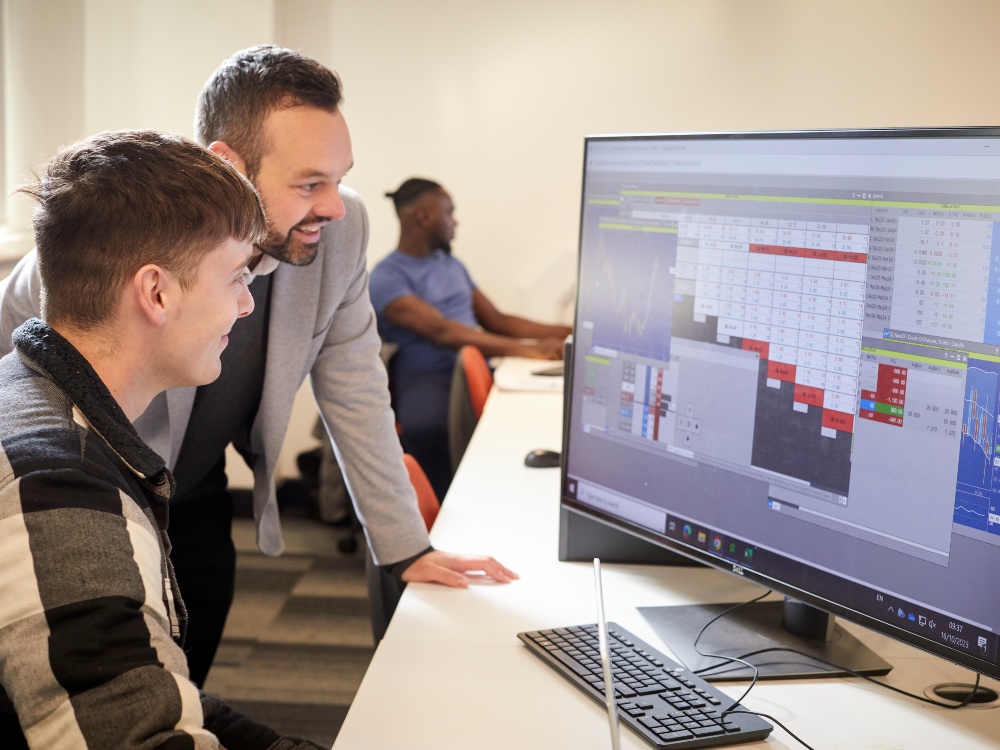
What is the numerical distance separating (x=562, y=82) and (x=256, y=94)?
3194mm

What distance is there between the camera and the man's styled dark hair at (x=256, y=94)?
1.49m

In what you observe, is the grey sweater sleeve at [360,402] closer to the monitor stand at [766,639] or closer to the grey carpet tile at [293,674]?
the monitor stand at [766,639]

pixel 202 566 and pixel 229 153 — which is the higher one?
pixel 229 153

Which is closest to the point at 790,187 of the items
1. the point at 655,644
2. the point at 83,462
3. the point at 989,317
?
the point at 989,317

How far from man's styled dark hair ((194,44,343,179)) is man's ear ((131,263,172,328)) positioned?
61 centimetres

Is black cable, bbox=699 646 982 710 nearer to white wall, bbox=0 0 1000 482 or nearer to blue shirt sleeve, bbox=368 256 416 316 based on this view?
blue shirt sleeve, bbox=368 256 416 316

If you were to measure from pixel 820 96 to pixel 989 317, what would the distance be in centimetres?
377

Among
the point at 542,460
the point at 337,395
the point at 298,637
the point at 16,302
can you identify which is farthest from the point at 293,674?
the point at 16,302

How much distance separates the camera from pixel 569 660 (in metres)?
1.15

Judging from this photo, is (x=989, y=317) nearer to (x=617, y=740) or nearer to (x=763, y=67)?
(x=617, y=740)

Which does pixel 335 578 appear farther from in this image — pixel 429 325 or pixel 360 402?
pixel 360 402

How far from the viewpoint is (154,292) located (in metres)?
0.91

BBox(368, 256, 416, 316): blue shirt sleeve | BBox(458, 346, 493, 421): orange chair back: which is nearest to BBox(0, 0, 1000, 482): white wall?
BBox(368, 256, 416, 316): blue shirt sleeve

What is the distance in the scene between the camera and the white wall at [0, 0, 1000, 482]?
4.34 meters
